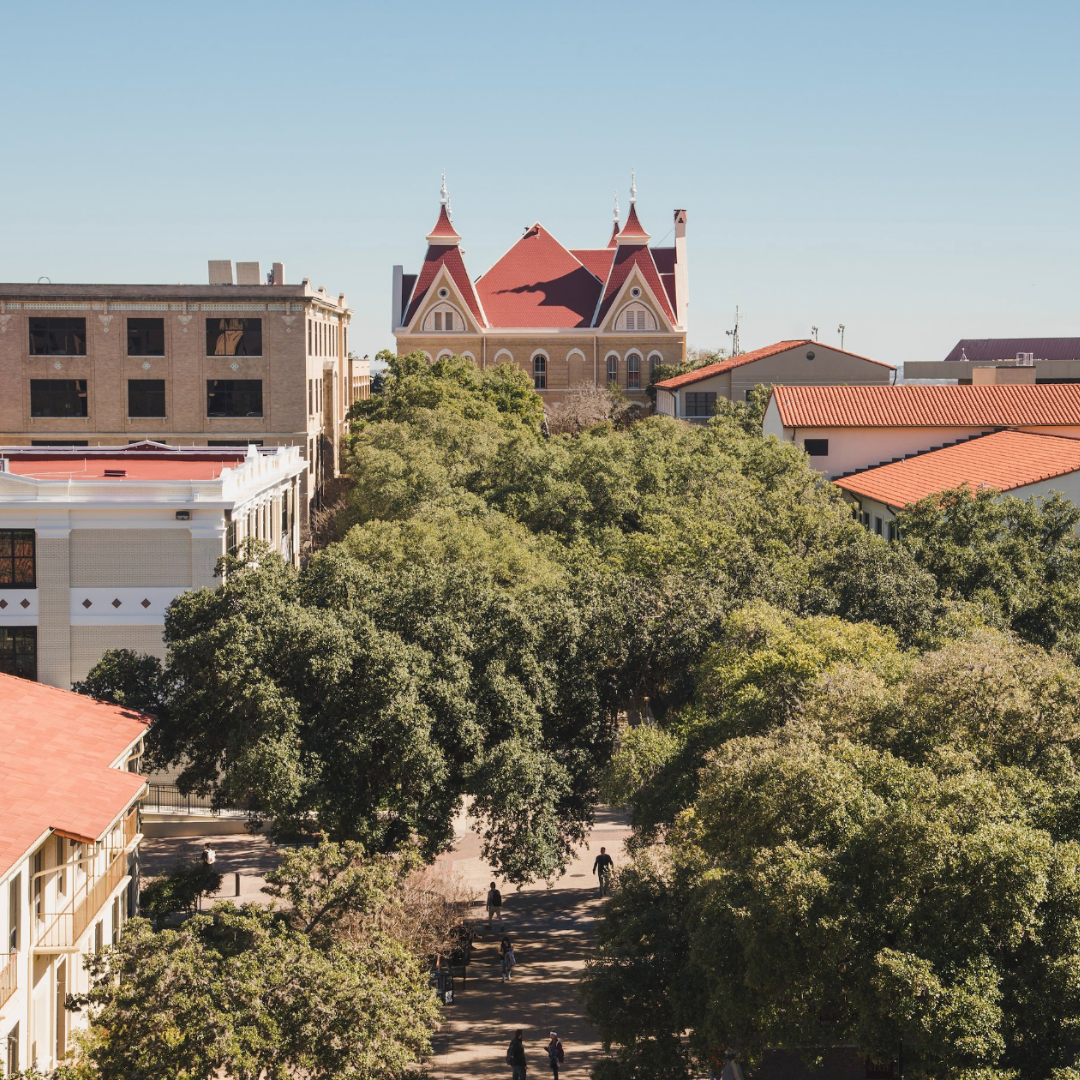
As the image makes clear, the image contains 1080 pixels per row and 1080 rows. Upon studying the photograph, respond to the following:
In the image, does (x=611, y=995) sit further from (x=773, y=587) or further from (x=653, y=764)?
(x=773, y=587)

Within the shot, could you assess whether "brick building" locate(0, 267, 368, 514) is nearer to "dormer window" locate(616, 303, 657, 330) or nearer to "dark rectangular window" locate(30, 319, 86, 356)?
"dark rectangular window" locate(30, 319, 86, 356)

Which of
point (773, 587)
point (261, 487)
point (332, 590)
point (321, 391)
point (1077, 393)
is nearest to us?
point (332, 590)

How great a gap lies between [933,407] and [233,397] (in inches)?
1259

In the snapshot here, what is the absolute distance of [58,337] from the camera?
62062mm

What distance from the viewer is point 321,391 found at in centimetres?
6931

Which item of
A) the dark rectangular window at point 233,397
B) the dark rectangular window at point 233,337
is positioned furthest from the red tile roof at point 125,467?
the dark rectangular window at point 233,337

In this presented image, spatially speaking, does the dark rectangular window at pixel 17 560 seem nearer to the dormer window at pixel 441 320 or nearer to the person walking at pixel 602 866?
the person walking at pixel 602 866

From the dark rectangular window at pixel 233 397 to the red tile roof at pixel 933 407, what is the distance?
24.4 meters

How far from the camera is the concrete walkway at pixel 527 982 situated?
21.7 m

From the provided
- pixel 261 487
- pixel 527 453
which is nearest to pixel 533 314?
pixel 527 453

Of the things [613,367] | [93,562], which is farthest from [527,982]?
[613,367]

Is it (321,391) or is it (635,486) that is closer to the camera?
(635,486)

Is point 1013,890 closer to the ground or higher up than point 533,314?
closer to the ground

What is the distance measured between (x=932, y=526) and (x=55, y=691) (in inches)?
798
